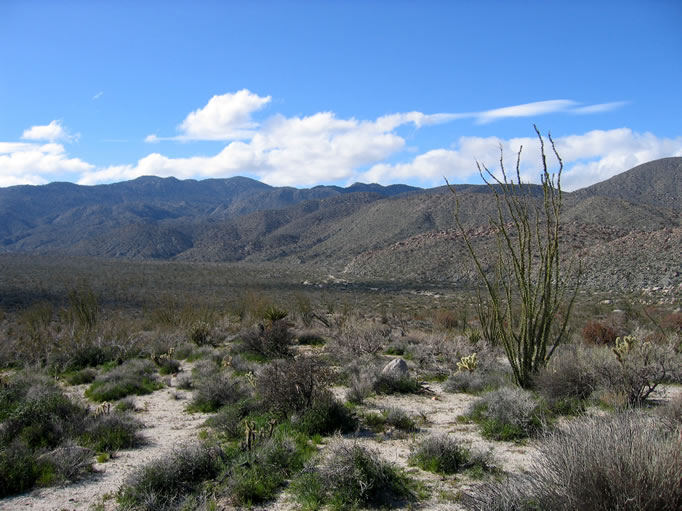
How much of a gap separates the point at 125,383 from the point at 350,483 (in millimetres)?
6219

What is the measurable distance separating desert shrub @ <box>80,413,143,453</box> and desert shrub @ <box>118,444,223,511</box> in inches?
54.8

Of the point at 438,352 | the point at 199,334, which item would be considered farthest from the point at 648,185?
the point at 199,334

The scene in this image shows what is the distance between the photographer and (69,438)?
5.96 metres

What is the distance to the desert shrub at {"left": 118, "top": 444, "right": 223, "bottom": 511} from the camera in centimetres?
446

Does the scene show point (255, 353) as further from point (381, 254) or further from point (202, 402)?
point (381, 254)

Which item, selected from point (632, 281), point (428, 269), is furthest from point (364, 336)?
point (428, 269)

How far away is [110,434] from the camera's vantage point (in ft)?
20.4

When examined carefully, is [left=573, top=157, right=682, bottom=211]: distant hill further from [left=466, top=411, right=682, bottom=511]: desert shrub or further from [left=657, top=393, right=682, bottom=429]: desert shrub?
[left=466, top=411, right=682, bottom=511]: desert shrub

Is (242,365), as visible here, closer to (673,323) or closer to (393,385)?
(393,385)

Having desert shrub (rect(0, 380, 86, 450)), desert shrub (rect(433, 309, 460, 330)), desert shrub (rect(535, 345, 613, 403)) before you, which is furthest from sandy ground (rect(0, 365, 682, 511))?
desert shrub (rect(433, 309, 460, 330))

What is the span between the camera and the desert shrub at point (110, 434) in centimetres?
607

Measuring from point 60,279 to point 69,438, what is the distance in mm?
39778

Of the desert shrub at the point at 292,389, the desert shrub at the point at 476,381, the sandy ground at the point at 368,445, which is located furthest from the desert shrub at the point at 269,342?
the desert shrub at the point at 292,389

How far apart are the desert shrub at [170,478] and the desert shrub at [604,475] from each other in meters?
2.77
